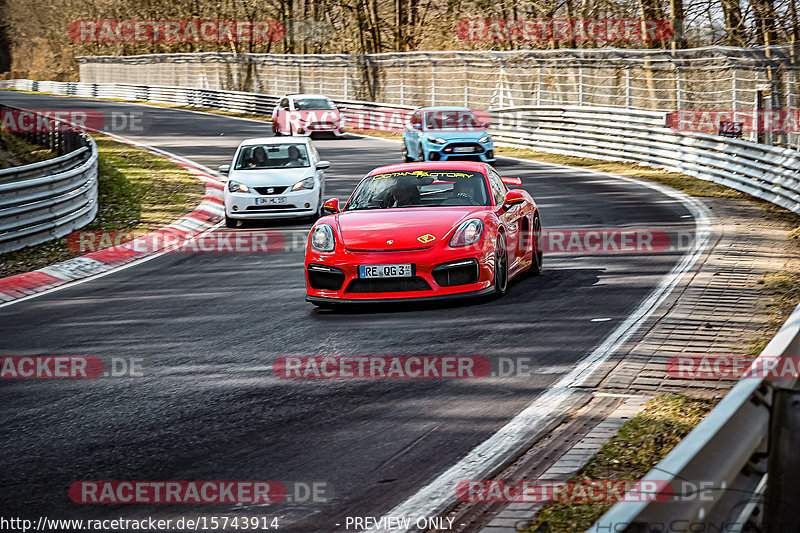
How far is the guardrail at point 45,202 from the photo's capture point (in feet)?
49.4

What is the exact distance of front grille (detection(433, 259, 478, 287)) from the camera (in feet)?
32.3

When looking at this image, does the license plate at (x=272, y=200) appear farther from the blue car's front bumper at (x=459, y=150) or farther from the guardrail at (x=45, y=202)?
the blue car's front bumper at (x=459, y=150)

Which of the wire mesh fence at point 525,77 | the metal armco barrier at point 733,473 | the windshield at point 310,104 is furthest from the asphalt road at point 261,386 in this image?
the windshield at point 310,104

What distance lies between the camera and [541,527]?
4.71 metres

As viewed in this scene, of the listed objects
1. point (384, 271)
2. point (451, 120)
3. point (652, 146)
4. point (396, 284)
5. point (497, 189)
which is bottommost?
point (396, 284)

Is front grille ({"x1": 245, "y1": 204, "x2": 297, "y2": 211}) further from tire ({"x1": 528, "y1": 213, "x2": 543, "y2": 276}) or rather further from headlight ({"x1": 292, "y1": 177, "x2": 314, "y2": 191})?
tire ({"x1": 528, "y1": 213, "x2": 543, "y2": 276})

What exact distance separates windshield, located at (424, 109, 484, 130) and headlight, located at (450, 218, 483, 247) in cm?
1677

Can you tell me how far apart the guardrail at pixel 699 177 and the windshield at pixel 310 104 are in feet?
10.2

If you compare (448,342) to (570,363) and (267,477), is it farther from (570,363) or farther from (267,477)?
(267,477)

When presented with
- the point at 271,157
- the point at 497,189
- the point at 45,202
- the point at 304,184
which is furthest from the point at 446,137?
the point at 497,189

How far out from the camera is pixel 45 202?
52.5 feet

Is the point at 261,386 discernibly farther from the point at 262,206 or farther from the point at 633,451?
the point at 262,206

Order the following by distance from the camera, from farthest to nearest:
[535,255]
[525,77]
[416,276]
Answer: [525,77]
[535,255]
[416,276]

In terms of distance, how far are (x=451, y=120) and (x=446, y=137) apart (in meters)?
1.44
